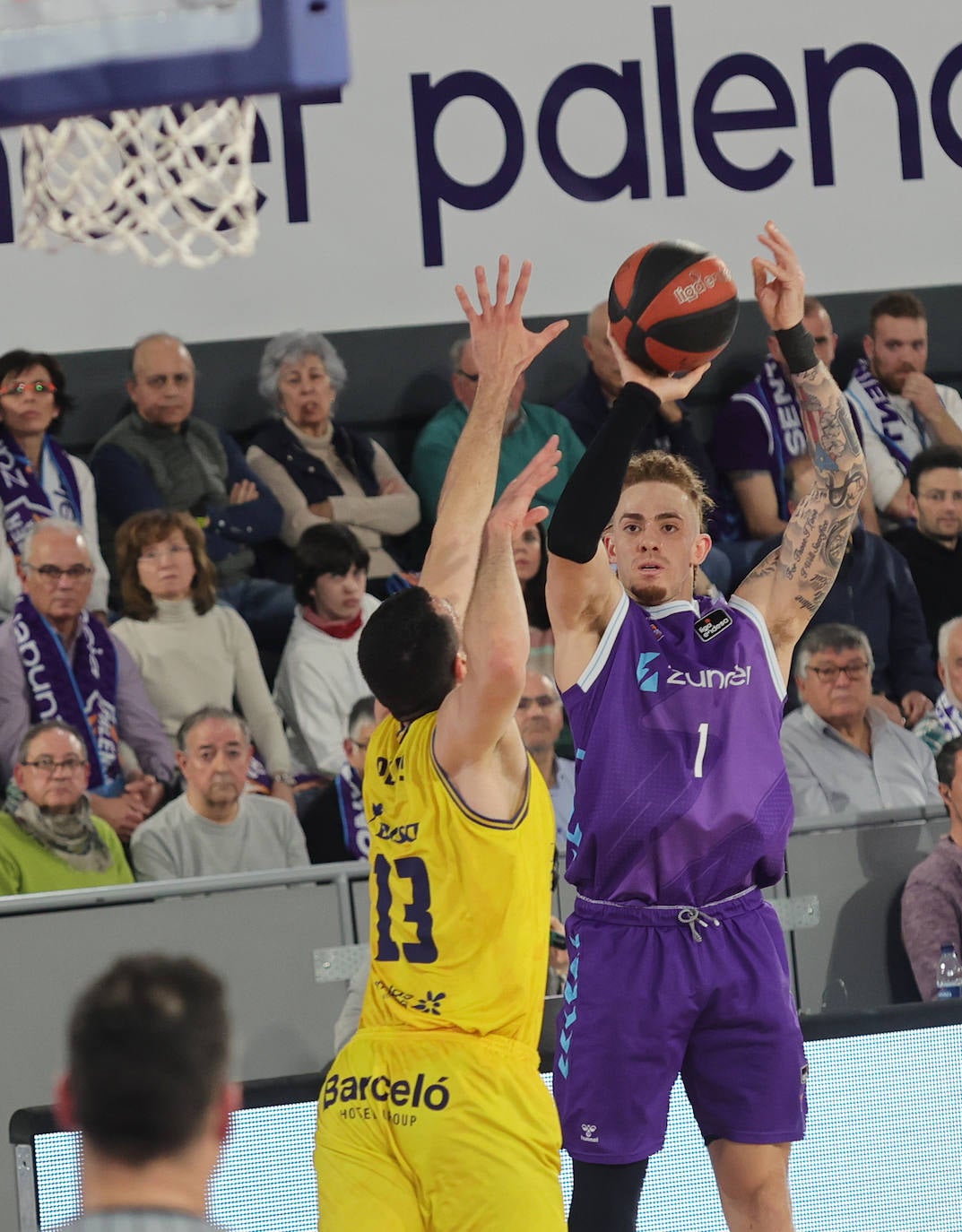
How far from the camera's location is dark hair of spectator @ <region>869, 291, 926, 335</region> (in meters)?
9.16

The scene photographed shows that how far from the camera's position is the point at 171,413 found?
818 cm

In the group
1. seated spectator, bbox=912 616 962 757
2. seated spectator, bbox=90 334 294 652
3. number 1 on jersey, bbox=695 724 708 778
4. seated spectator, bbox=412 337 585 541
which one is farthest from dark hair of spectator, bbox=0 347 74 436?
number 1 on jersey, bbox=695 724 708 778

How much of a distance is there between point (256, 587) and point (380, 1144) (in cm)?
463

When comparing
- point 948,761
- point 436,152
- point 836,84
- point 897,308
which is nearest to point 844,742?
point 948,761

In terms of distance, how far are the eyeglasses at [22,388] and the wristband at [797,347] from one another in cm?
422

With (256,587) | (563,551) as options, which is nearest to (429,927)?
(563,551)

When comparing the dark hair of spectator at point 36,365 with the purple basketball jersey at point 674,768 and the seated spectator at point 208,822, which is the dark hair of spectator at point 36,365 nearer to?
the seated spectator at point 208,822

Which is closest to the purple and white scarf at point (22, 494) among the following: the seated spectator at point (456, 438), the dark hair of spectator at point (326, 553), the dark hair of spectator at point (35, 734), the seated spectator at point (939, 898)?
the dark hair of spectator at point (326, 553)

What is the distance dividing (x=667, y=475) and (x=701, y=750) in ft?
2.47

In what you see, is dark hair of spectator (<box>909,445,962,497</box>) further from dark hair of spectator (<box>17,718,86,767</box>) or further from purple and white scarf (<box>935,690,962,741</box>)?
dark hair of spectator (<box>17,718,86,767</box>)

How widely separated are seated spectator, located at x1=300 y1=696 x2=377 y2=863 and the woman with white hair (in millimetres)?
1715

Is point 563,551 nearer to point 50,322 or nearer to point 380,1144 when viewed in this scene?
point 380,1144

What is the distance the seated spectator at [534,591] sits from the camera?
768 centimetres

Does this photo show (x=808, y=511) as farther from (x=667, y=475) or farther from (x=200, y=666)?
(x=200, y=666)
